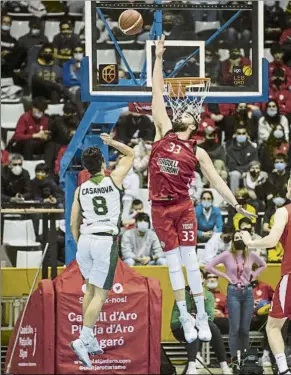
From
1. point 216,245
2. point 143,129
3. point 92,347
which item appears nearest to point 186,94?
point 92,347

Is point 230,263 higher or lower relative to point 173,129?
lower

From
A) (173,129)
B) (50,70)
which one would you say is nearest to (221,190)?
(173,129)

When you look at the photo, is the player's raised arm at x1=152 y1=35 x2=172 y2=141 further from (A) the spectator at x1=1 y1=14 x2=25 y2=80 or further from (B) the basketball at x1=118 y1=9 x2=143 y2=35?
(A) the spectator at x1=1 y1=14 x2=25 y2=80

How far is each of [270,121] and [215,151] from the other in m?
1.26

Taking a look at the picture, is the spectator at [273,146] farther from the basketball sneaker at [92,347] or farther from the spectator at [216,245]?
the basketball sneaker at [92,347]

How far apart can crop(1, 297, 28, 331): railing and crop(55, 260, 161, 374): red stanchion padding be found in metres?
1.03

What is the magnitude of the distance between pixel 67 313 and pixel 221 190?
3.62 m

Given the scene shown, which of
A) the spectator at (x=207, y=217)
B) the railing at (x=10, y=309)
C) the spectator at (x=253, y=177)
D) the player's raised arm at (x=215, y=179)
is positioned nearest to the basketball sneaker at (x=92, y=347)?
the player's raised arm at (x=215, y=179)

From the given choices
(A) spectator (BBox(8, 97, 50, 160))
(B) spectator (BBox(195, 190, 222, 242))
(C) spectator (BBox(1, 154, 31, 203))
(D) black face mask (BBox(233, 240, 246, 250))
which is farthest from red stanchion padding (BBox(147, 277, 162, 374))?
(A) spectator (BBox(8, 97, 50, 160))

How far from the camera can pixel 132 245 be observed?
17.8 m

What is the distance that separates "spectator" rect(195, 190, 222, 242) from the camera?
17797 mm

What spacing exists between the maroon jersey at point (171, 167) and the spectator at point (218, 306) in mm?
3771

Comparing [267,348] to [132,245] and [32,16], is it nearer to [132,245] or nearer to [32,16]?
[132,245]

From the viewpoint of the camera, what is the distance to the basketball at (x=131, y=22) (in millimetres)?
14031
